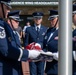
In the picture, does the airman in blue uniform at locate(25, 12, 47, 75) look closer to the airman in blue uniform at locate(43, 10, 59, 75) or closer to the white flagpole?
the airman in blue uniform at locate(43, 10, 59, 75)

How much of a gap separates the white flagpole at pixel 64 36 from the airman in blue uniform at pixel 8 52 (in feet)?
2.72

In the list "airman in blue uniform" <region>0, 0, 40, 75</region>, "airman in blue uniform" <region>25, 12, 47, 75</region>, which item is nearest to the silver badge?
"airman in blue uniform" <region>0, 0, 40, 75</region>

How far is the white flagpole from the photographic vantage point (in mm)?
4203

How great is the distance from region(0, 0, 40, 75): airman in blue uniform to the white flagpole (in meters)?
0.83

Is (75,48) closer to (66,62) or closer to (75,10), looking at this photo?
(75,10)

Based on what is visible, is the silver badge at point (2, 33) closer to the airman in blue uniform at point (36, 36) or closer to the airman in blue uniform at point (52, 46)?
the airman in blue uniform at point (52, 46)

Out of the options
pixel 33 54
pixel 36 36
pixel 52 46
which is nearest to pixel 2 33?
pixel 33 54

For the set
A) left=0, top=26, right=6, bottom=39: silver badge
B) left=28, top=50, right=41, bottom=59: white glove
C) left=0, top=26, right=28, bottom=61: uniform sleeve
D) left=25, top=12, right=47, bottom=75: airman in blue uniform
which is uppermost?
left=0, top=26, right=6, bottom=39: silver badge

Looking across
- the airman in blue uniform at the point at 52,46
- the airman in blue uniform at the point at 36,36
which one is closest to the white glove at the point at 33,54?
the airman in blue uniform at the point at 52,46

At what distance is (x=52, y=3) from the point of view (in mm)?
21047

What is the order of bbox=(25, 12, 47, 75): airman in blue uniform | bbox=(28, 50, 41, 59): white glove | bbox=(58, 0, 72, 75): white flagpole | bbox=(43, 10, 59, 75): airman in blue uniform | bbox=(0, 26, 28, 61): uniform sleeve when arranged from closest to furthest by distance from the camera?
1. bbox=(58, 0, 72, 75): white flagpole
2. bbox=(0, 26, 28, 61): uniform sleeve
3. bbox=(28, 50, 41, 59): white glove
4. bbox=(43, 10, 59, 75): airman in blue uniform
5. bbox=(25, 12, 47, 75): airman in blue uniform

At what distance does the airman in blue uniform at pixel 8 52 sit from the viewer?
4.92 m

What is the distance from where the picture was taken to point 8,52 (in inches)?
194

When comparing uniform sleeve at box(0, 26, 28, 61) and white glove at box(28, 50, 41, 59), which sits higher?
uniform sleeve at box(0, 26, 28, 61)
